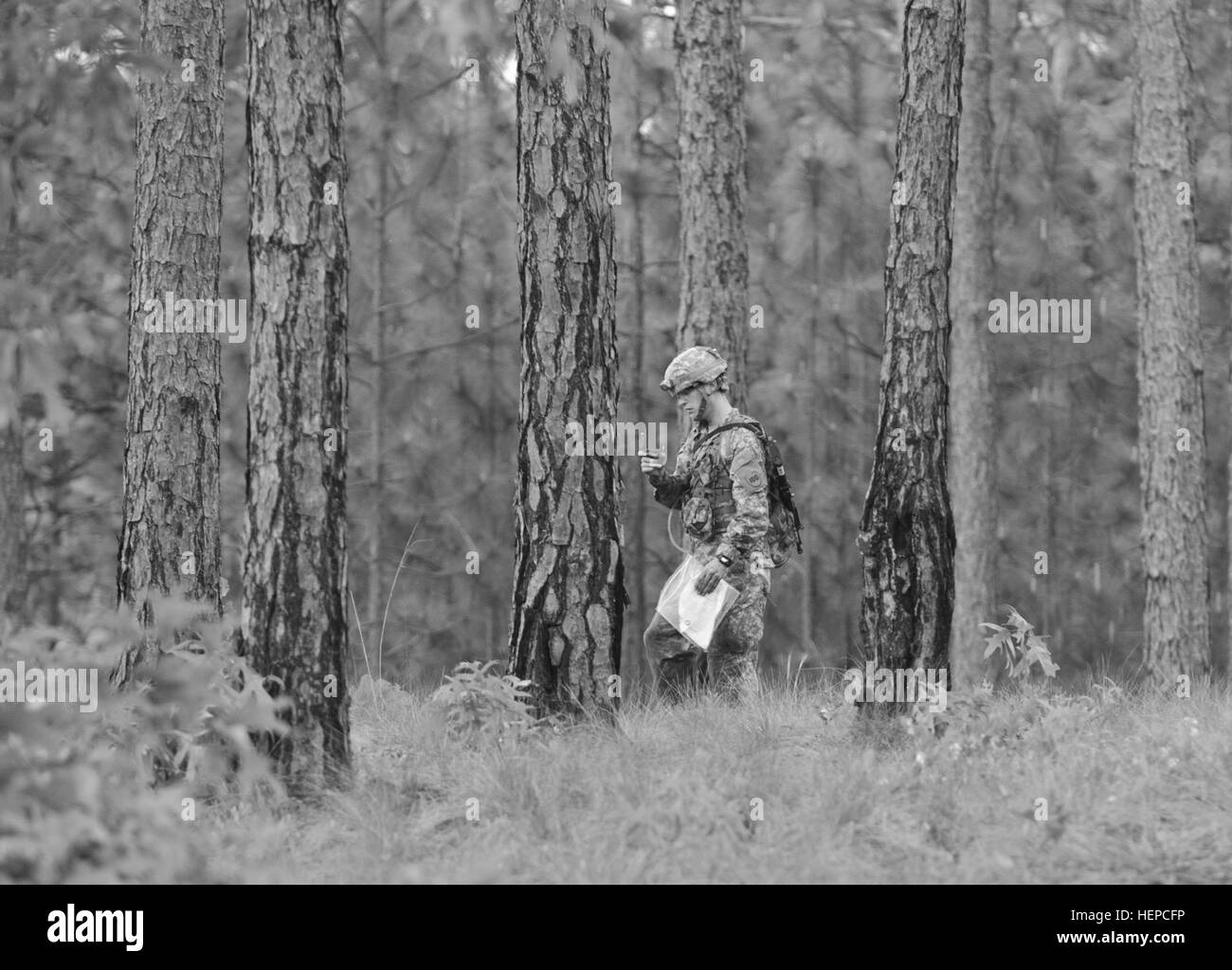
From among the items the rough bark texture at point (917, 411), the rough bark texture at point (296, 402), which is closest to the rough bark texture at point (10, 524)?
the rough bark texture at point (296, 402)

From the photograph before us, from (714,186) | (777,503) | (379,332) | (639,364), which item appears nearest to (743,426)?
(777,503)

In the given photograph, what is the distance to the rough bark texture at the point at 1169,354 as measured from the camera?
12.3m

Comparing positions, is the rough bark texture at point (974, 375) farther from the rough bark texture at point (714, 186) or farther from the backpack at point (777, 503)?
the backpack at point (777, 503)

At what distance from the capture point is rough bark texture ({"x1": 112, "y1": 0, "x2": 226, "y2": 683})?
307 inches

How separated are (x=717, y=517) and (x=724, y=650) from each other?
75 centimetres

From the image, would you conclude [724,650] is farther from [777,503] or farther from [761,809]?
[761,809]

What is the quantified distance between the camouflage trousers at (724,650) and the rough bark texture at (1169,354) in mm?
5715

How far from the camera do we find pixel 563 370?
24.1ft

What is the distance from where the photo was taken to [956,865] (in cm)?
541

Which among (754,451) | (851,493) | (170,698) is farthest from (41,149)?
(851,493)

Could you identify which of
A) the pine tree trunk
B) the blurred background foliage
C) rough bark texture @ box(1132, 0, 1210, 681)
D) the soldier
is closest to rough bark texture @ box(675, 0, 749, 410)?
the soldier

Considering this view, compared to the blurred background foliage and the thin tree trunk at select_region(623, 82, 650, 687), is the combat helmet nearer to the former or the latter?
the blurred background foliage
